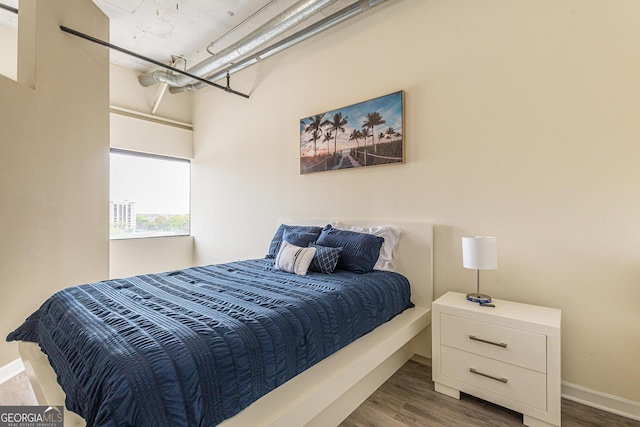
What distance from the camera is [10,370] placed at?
2338mm

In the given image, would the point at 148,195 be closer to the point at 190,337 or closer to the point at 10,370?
the point at 10,370

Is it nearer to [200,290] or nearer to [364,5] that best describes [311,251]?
[200,290]

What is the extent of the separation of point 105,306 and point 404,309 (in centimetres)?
204

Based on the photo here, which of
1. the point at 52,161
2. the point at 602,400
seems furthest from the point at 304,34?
the point at 602,400

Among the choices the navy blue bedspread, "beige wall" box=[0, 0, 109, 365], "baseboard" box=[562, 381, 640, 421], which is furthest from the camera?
"beige wall" box=[0, 0, 109, 365]

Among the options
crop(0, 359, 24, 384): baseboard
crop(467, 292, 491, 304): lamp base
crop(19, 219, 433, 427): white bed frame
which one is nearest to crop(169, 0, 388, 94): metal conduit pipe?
crop(19, 219, 433, 427): white bed frame

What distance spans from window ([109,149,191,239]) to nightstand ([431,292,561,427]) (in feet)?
13.5

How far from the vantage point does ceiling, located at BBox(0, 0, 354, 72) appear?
2.94 metres

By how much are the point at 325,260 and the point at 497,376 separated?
1.35 m

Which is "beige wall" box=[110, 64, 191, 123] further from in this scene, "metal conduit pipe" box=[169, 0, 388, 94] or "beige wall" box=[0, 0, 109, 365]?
"beige wall" box=[0, 0, 109, 365]

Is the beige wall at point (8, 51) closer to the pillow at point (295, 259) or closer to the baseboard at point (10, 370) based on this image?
the baseboard at point (10, 370)

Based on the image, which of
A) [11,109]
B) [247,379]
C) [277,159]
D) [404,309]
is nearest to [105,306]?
[247,379]

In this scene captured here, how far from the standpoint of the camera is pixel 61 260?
2607 mm

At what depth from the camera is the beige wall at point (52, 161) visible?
7.47ft
